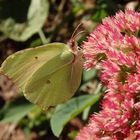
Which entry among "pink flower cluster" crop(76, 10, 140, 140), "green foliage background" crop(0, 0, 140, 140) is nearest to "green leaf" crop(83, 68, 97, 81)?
"green foliage background" crop(0, 0, 140, 140)

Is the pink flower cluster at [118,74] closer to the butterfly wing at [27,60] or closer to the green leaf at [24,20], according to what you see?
the butterfly wing at [27,60]

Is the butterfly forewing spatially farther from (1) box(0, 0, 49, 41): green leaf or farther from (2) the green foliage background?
(1) box(0, 0, 49, 41): green leaf

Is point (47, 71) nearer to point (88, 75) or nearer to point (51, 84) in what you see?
point (51, 84)

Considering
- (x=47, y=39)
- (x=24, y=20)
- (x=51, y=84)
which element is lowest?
(x=47, y=39)

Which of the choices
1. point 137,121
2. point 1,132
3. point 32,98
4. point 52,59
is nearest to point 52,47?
point 52,59

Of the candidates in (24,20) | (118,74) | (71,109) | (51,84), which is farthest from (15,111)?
(118,74)

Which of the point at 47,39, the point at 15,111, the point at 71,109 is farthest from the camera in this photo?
the point at 47,39

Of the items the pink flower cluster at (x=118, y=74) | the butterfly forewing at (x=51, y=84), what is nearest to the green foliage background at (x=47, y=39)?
the butterfly forewing at (x=51, y=84)
